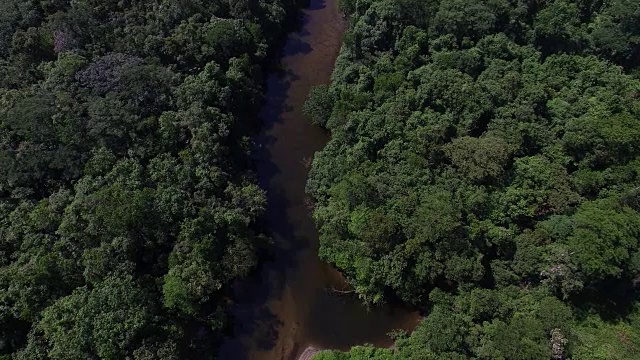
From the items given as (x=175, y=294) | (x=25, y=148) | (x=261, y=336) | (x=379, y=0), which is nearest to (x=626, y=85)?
(x=379, y=0)

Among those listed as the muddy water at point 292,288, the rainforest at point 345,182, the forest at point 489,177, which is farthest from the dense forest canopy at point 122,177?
the forest at point 489,177

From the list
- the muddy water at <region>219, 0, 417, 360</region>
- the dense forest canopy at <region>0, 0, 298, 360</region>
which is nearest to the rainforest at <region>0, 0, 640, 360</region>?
the dense forest canopy at <region>0, 0, 298, 360</region>

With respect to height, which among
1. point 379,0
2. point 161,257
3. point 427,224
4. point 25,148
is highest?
point 379,0

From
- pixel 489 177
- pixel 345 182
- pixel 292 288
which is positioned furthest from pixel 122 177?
pixel 489 177

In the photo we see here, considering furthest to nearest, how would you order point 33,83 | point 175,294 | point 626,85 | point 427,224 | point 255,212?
point 626,85, point 33,83, point 255,212, point 427,224, point 175,294

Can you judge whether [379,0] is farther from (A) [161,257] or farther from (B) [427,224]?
(A) [161,257]
